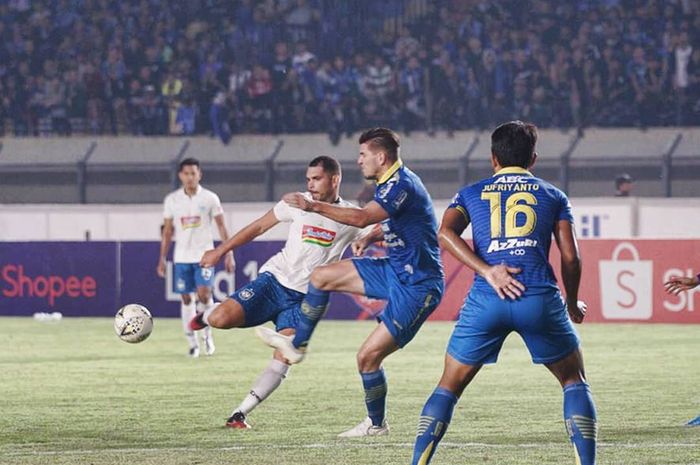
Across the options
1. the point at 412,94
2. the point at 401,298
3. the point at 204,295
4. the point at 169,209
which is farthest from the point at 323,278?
the point at 412,94

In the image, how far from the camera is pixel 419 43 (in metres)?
27.1

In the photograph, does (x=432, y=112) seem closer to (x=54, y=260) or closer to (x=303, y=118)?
(x=303, y=118)

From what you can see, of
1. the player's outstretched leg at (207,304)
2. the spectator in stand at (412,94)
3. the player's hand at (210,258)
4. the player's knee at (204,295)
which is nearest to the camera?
the player's hand at (210,258)

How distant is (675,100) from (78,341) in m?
11.8

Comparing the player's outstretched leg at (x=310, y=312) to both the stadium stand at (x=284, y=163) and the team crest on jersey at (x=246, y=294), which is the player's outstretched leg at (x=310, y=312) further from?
the stadium stand at (x=284, y=163)

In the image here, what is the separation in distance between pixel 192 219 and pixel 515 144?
394 inches

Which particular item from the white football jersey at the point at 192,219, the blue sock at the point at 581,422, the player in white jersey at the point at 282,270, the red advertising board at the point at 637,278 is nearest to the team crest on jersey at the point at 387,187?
the player in white jersey at the point at 282,270

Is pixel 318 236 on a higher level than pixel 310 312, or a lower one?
higher

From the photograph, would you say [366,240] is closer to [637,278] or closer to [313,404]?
[313,404]

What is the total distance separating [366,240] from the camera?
9.35 meters

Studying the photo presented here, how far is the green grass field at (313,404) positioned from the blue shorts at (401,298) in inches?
28.0

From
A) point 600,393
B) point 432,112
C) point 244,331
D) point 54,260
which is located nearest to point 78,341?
point 244,331

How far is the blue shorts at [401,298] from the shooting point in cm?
832

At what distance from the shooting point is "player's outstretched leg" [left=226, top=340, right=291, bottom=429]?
9219 mm
